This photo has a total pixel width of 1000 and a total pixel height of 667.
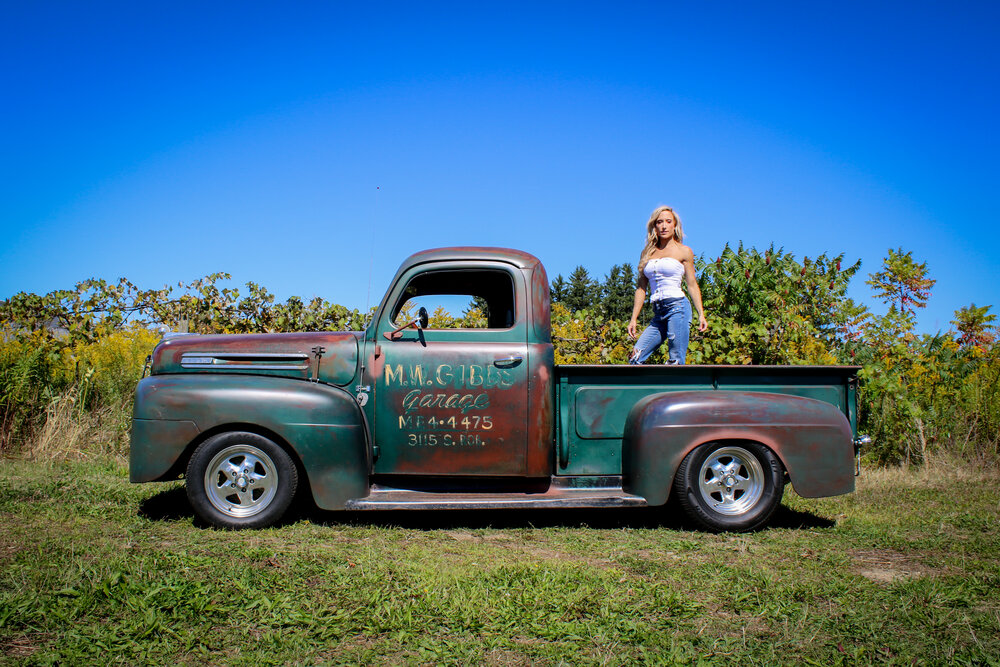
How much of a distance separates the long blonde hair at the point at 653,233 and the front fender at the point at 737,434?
1643 millimetres

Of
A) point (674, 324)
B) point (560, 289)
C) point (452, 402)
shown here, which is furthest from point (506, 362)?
point (560, 289)

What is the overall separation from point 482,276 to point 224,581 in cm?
267

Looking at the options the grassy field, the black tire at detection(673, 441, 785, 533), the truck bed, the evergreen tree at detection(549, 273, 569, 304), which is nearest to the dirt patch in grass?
the grassy field

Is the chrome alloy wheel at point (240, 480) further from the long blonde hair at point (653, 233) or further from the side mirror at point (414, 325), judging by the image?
the long blonde hair at point (653, 233)

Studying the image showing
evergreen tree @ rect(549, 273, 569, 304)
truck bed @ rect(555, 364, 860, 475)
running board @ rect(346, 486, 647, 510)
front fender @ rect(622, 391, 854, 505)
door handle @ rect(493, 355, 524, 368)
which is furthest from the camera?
evergreen tree @ rect(549, 273, 569, 304)

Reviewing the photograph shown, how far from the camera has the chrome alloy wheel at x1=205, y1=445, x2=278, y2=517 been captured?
14.4ft

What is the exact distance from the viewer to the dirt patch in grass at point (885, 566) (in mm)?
3686

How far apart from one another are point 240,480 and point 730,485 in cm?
323

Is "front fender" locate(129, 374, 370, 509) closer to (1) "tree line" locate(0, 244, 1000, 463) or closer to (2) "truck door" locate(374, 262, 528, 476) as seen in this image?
(2) "truck door" locate(374, 262, 528, 476)

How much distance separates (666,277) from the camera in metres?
5.55

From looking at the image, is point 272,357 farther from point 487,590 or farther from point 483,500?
point 487,590

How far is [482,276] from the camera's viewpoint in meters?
5.05

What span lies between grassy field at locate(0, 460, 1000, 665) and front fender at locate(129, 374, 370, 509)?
36cm

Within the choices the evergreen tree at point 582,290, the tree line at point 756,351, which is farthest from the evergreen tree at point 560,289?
the tree line at point 756,351
